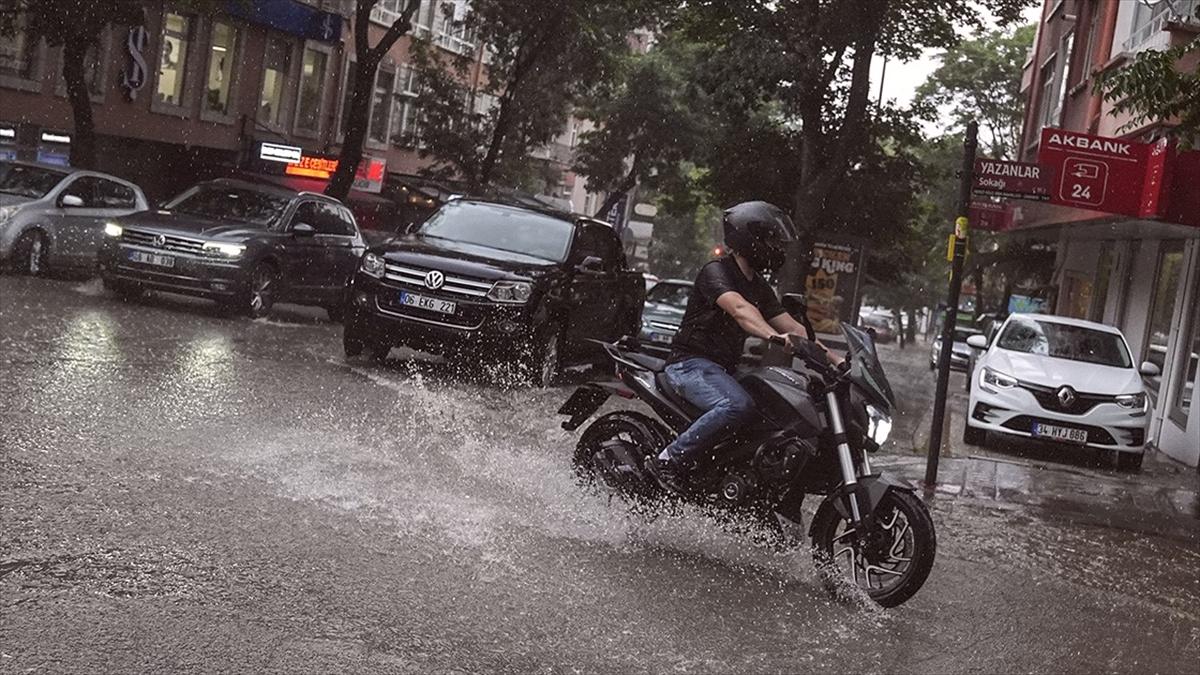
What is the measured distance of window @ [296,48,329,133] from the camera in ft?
137

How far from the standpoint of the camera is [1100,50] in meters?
28.7

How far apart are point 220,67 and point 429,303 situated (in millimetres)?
25548

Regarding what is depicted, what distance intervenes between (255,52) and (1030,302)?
856 inches

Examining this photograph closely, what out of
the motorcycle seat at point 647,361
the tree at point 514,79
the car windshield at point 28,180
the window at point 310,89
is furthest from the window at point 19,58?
the motorcycle seat at point 647,361

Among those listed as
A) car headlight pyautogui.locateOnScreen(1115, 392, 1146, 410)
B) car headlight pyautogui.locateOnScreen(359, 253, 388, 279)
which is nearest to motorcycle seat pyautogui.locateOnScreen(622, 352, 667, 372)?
car headlight pyautogui.locateOnScreen(359, 253, 388, 279)

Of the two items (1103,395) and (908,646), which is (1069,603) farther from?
(1103,395)

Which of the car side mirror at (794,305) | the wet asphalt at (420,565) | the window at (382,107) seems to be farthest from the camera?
the window at (382,107)

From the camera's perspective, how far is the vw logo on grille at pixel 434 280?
1421 cm

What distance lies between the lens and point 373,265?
47.8 feet

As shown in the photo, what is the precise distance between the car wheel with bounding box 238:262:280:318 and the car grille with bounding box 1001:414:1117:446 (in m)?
8.78

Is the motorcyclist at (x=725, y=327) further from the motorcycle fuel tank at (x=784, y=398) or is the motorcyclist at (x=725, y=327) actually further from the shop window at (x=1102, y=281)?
the shop window at (x=1102, y=281)

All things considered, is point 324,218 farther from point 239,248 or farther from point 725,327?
point 725,327

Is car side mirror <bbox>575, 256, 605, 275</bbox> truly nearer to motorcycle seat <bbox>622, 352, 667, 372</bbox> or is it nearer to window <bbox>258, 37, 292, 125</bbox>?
motorcycle seat <bbox>622, 352, 667, 372</bbox>

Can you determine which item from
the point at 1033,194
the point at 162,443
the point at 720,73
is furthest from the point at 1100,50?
the point at 162,443
